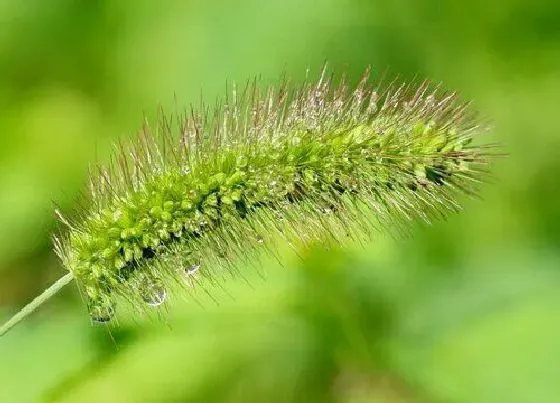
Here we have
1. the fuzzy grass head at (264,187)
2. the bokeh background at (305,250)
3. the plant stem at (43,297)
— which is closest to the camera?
the plant stem at (43,297)

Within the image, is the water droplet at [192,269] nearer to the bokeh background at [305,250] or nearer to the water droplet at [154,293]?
the water droplet at [154,293]

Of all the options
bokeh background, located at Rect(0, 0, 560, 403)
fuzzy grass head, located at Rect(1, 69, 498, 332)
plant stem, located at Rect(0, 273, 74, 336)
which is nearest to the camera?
plant stem, located at Rect(0, 273, 74, 336)

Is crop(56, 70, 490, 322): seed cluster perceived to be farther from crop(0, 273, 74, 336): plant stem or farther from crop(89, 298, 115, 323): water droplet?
crop(0, 273, 74, 336): plant stem

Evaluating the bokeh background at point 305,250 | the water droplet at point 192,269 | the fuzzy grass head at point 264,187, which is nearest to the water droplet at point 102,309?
the fuzzy grass head at point 264,187

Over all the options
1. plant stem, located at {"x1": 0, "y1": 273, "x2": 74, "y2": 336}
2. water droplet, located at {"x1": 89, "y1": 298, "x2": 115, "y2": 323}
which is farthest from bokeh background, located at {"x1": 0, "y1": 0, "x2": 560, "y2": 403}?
plant stem, located at {"x1": 0, "y1": 273, "x2": 74, "y2": 336}

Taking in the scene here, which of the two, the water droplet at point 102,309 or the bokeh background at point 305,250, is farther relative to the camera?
the bokeh background at point 305,250

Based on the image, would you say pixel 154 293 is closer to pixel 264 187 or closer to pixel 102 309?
pixel 102 309

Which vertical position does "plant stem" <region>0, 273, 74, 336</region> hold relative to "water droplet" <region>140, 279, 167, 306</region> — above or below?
above
